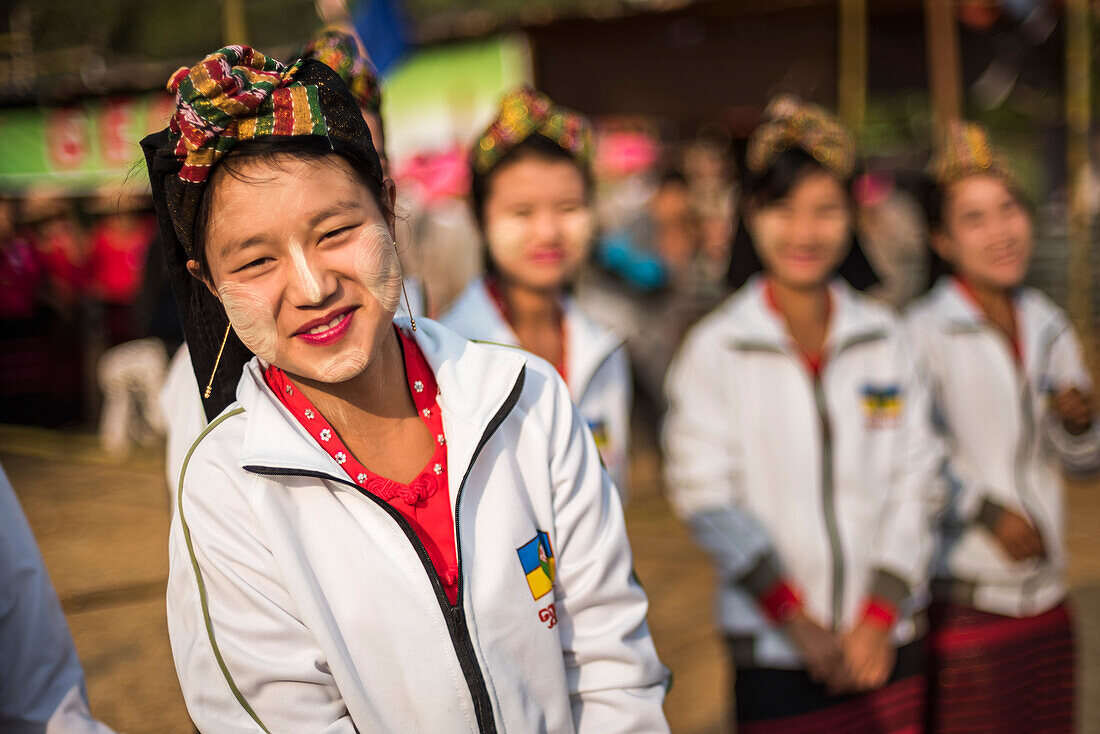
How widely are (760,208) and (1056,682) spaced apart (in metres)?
1.69

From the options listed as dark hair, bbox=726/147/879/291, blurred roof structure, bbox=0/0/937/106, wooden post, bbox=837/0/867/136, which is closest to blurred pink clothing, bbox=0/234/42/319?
blurred roof structure, bbox=0/0/937/106

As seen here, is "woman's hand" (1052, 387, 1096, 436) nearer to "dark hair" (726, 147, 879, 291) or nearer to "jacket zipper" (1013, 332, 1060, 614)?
"jacket zipper" (1013, 332, 1060, 614)

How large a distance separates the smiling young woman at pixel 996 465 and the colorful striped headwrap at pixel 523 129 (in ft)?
4.07

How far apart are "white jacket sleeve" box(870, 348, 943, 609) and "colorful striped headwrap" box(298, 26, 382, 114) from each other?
5.27 feet

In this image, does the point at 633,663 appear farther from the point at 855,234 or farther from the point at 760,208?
the point at 855,234

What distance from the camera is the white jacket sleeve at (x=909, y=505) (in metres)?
2.44

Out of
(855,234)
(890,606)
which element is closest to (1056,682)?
(890,606)

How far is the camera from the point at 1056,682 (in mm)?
2818

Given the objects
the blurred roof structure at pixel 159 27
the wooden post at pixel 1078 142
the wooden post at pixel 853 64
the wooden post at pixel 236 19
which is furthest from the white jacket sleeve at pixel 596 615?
the blurred roof structure at pixel 159 27

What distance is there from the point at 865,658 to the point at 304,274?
1815mm

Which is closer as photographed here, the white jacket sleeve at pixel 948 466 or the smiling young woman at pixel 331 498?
the smiling young woman at pixel 331 498

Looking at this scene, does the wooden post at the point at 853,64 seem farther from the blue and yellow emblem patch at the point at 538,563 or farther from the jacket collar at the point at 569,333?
the blue and yellow emblem patch at the point at 538,563

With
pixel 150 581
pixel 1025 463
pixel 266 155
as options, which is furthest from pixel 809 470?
pixel 150 581

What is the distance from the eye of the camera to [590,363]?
101 inches
